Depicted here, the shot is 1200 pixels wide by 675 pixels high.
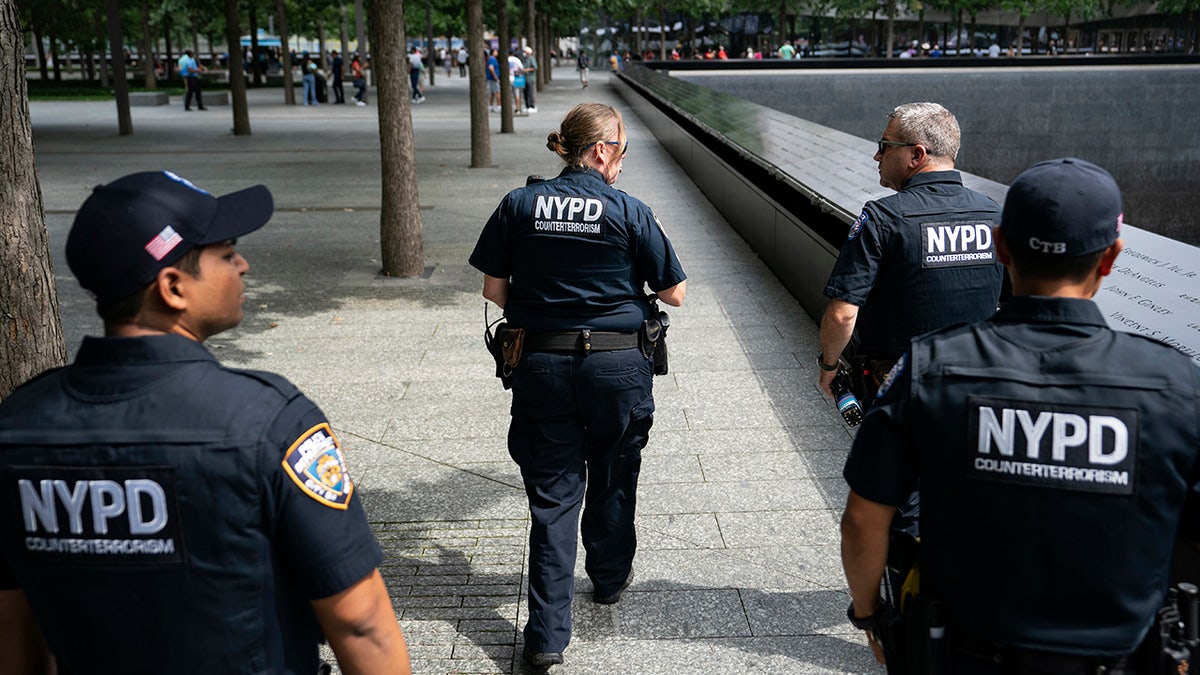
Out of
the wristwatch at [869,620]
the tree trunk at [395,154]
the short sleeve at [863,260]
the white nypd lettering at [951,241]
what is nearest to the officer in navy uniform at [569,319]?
the short sleeve at [863,260]

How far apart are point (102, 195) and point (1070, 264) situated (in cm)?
184

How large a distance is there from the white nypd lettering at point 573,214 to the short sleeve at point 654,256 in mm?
162

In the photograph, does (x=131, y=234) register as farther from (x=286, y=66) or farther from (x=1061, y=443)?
(x=286, y=66)

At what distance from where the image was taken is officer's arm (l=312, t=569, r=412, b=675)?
2.01 metres

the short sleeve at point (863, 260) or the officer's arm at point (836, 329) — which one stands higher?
the short sleeve at point (863, 260)

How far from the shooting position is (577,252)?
382 centimetres

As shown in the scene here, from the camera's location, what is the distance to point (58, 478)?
1.88 meters

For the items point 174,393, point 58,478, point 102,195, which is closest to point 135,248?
point 102,195

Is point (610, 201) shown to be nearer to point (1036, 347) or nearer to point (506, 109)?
point (1036, 347)

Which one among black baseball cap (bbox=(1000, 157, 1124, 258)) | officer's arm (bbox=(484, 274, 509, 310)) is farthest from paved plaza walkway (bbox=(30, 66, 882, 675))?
black baseball cap (bbox=(1000, 157, 1124, 258))

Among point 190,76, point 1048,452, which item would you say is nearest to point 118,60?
point 190,76

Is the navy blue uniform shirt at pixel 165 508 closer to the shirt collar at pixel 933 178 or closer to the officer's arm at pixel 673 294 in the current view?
the officer's arm at pixel 673 294

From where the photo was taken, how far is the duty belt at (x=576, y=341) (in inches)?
151

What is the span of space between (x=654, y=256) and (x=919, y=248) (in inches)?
35.7
